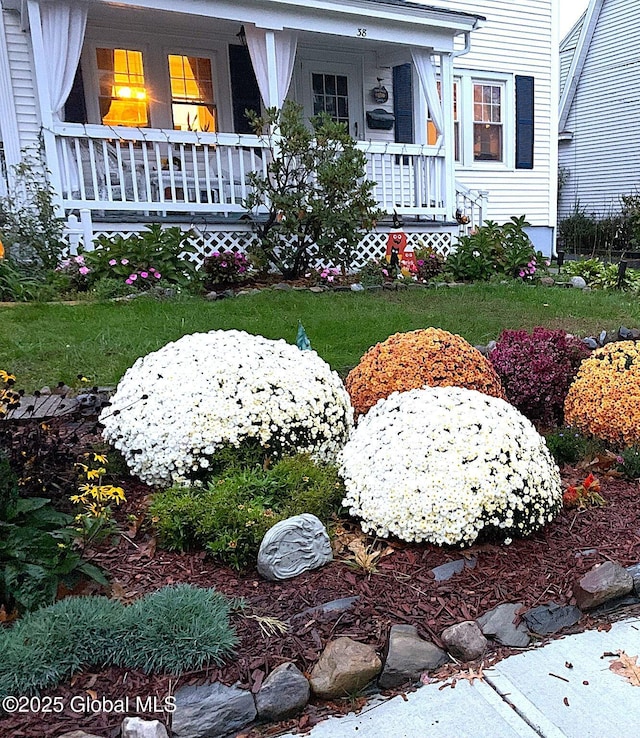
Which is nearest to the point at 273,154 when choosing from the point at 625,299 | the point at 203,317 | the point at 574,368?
the point at 203,317

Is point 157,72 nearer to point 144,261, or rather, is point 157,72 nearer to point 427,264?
point 144,261

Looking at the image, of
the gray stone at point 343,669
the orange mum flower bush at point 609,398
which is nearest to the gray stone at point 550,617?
the gray stone at point 343,669

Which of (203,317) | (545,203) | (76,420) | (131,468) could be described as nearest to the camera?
(131,468)

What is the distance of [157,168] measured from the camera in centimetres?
844

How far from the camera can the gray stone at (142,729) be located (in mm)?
1718

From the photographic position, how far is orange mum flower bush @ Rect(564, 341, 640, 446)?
11.4 feet

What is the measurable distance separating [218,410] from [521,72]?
12.3 m

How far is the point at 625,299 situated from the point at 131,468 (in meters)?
6.75

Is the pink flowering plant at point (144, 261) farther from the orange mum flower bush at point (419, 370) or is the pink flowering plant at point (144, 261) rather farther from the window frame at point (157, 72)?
the orange mum flower bush at point (419, 370)

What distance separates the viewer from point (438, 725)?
1833 mm

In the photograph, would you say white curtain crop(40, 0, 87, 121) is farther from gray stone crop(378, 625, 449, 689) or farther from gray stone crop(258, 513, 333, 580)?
gray stone crop(378, 625, 449, 689)

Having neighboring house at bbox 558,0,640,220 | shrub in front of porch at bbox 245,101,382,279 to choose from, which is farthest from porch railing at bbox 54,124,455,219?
neighboring house at bbox 558,0,640,220

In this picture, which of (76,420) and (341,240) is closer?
(76,420)

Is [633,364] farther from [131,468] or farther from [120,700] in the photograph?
[120,700]
